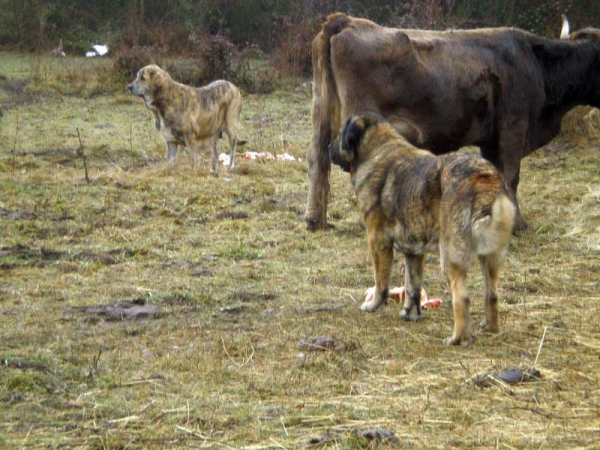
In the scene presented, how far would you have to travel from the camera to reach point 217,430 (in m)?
5.08

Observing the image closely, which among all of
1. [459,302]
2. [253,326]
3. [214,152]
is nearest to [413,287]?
[459,302]

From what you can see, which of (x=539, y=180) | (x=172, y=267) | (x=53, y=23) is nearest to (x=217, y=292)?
(x=172, y=267)

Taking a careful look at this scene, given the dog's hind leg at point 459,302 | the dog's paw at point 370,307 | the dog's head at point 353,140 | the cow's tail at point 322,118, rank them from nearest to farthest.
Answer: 1. the dog's hind leg at point 459,302
2. the dog's paw at point 370,307
3. the dog's head at point 353,140
4. the cow's tail at point 322,118

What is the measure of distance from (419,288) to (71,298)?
2.51 metres

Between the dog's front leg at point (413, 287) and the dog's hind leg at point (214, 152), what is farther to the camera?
the dog's hind leg at point (214, 152)

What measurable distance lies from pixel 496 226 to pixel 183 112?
9.30 meters

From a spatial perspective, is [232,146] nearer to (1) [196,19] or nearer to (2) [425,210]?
(2) [425,210]

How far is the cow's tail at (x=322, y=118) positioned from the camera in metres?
9.88

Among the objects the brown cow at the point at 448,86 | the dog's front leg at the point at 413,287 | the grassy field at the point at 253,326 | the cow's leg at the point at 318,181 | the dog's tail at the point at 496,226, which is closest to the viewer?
the grassy field at the point at 253,326

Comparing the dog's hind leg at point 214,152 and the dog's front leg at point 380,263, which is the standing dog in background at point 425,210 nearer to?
the dog's front leg at point 380,263

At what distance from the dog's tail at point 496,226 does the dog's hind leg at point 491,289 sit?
0.92 feet

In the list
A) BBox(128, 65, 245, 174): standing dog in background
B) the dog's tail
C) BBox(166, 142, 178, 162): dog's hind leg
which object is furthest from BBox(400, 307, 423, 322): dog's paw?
BBox(166, 142, 178, 162): dog's hind leg

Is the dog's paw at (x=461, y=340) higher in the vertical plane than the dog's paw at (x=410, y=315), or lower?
higher

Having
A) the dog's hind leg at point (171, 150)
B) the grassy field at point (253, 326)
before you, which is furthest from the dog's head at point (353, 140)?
the dog's hind leg at point (171, 150)
